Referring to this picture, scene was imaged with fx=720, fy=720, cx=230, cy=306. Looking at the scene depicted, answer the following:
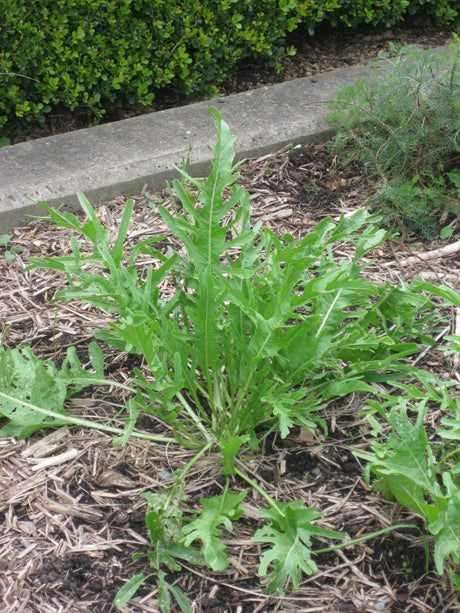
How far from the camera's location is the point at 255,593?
1796mm

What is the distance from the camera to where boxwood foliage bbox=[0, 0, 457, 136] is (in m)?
3.61

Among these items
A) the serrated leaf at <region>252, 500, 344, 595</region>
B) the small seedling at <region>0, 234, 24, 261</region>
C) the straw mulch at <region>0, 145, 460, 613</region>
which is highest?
the serrated leaf at <region>252, 500, 344, 595</region>

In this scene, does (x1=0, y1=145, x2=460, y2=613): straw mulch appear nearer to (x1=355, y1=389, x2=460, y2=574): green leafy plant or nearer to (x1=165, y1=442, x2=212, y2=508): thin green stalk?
(x1=165, y1=442, x2=212, y2=508): thin green stalk

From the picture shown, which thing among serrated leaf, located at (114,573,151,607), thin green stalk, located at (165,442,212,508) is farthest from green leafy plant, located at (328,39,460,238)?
serrated leaf, located at (114,573,151,607)

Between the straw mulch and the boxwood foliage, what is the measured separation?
5.19 feet

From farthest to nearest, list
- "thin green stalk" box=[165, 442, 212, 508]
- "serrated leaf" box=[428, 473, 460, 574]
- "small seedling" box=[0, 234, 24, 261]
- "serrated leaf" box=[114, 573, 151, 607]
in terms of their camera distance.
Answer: "small seedling" box=[0, 234, 24, 261]
"thin green stalk" box=[165, 442, 212, 508]
"serrated leaf" box=[114, 573, 151, 607]
"serrated leaf" box=[428, 473, 460, 574]

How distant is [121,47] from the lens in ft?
12.4

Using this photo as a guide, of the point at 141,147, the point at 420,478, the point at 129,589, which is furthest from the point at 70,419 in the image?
the point at 141,147

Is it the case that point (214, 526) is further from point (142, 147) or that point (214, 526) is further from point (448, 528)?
point (142, 147)

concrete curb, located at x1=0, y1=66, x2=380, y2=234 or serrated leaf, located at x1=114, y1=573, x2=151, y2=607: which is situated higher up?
concrete curb, located at x1=0, y1=66, x2=380, y2=234

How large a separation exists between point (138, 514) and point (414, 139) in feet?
6.72

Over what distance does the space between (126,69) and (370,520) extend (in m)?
2.77

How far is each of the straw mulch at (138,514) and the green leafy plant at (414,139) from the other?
2.06 feet

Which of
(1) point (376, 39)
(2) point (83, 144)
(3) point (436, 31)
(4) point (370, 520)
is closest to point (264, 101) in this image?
(2) point (83, 144)
